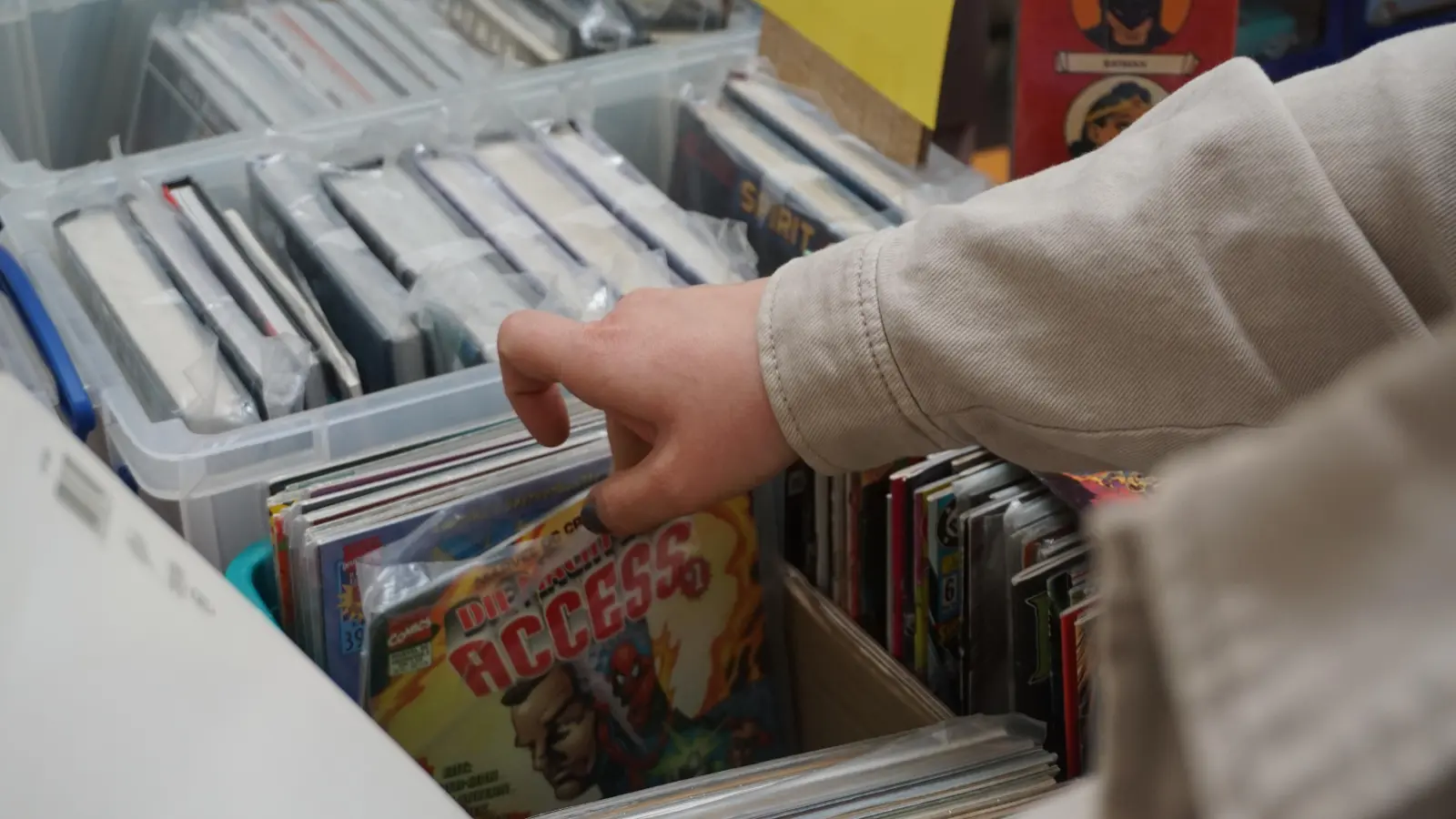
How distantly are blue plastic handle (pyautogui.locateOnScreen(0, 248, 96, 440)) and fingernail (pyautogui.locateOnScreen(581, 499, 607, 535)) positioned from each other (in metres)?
0.25

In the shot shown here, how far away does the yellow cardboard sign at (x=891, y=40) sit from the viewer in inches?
32.4

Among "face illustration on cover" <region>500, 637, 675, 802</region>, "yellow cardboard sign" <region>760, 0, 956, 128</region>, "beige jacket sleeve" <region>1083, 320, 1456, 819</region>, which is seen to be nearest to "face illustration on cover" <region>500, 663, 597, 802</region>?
"face illustration on cover" <region>500, 637, 675, 802</region>

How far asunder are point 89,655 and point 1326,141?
1.51 ft

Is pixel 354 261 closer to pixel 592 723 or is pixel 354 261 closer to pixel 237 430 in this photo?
pixel 237 430

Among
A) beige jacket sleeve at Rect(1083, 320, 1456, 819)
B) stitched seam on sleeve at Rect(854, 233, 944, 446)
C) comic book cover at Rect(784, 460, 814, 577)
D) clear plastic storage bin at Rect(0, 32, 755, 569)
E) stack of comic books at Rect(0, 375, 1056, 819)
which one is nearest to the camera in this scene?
beige jacket sleeve at Rect(1083, 320, 1456, 819)

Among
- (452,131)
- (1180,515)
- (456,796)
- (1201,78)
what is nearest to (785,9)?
(452,131)

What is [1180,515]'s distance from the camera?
0.21m

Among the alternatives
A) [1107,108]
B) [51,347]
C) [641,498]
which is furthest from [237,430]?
[1107,108]

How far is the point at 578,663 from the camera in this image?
0.71 meters

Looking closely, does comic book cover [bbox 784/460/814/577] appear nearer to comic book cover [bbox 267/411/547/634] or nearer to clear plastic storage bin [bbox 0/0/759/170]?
comic book cover [bbox 267/411/547/634]

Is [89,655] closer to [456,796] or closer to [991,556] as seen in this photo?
[456,796]

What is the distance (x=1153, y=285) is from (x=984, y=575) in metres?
0.19

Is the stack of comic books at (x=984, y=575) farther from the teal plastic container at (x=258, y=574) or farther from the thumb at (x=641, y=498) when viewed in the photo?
the teal plastic container at (x=258, y=574)

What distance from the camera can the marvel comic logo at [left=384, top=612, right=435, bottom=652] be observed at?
65cm
